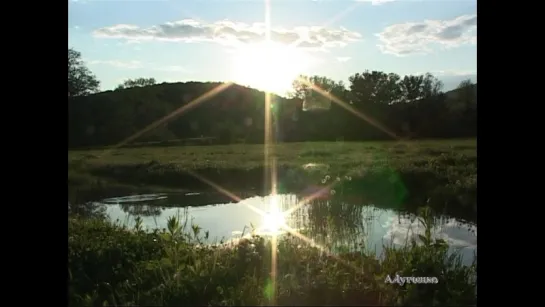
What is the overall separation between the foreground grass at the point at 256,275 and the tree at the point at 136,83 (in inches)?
25.1

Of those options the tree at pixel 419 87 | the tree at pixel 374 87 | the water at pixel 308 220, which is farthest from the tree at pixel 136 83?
the tree at pixel 419 87

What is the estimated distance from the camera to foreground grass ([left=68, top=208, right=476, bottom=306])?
2.24 m

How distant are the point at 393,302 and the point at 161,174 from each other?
118 cm

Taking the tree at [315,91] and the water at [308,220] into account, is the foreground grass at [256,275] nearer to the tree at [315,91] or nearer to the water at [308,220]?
the water at [308,220]

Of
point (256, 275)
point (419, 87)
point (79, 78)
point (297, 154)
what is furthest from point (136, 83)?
point (419, 87)

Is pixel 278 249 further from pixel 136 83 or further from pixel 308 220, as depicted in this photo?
pixel 136 83

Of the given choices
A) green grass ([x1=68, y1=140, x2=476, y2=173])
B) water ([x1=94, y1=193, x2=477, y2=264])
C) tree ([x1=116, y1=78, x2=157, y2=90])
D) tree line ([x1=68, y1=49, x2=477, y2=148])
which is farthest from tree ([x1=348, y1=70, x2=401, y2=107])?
tree ([x1=116, y1=78, x2=157, y2=90])

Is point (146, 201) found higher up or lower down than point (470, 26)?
lower down

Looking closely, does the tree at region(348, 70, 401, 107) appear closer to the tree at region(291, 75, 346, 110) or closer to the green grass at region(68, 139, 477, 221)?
the tree at region(291, 75, 346, 110)
